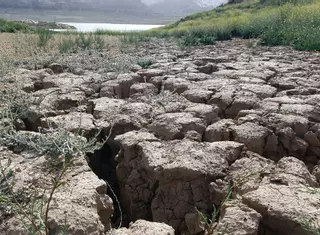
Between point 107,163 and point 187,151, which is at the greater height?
point 187,151

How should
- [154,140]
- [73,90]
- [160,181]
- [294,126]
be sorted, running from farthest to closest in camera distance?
[73,90], [294,126], [154,140], [160,181]

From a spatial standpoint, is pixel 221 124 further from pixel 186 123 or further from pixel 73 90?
pixel 73 90

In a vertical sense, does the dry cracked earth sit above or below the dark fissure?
above

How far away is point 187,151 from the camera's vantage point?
2.40m

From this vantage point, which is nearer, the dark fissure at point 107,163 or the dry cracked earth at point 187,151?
the dry cracked earth at point 187,151

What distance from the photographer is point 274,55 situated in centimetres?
584

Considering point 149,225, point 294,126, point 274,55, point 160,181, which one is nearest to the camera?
point 149,225

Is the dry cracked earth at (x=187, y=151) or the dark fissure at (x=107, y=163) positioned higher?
A: the dry cracked earth at (x=187, y=151)

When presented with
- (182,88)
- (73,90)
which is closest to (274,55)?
(182,88)

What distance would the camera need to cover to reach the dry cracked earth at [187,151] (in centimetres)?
183

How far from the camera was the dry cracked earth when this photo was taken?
1827 mm

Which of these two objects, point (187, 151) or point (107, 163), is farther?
point (107, 163)

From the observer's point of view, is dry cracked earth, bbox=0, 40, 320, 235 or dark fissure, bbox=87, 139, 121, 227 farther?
dark fissure, bbox=87, 139, 121, 227

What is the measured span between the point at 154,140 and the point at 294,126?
3.13 feet
